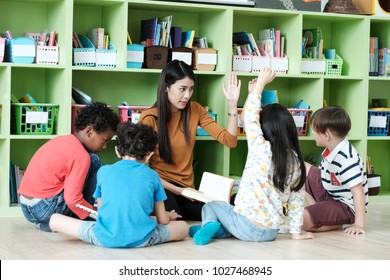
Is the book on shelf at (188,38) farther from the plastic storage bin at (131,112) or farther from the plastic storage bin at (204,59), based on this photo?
the plastic storage bin at (131,112)

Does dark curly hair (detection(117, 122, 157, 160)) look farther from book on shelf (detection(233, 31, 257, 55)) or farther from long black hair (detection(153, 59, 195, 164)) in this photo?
book on shelf (detection(233, 31, 257, 55))

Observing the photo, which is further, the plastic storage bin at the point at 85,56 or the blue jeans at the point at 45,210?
the plastic storage bin at the point at 85,56

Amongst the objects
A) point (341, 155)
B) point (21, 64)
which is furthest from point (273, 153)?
point (21, 64)

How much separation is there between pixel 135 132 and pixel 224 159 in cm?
120

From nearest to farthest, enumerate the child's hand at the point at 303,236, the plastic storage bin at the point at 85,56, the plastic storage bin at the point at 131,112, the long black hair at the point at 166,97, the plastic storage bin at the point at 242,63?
the child's hand at the point at 303,236 < the long black hair at the point at 166,97 < the plastic storage bin at the point at 85,56 < the plastic storage bin at the point at 131,112 < the plastic storage bin at the point at 242,63

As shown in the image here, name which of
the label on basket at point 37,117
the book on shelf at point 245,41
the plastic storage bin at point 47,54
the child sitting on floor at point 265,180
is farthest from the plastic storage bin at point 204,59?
the child sitting on floor at point 265,180

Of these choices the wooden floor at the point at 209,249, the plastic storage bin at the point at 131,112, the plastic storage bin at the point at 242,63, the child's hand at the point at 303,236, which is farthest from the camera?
the plastic storage bin at the point at 242,63

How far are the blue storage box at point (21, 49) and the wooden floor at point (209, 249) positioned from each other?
922mm

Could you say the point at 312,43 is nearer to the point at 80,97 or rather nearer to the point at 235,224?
the point at 80,97

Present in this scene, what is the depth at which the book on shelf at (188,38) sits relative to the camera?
396 centimetres

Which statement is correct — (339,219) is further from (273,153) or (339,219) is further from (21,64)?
(21,64)

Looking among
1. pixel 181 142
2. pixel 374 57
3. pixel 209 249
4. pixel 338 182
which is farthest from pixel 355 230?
pixel 374 57

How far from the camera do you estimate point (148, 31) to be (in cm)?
393

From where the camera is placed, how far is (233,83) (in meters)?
3.79
